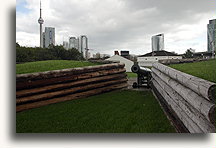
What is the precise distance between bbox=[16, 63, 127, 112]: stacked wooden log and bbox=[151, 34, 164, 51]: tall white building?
94.2 inches

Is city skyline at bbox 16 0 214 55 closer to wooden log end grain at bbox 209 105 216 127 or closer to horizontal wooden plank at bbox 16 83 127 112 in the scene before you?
horizontal wooden plank at bbox 16 83 127 112

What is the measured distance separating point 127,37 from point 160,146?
2995 mm

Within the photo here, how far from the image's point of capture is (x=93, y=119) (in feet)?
11.5

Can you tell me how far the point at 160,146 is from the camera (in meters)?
2.84

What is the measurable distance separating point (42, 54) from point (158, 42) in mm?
3774

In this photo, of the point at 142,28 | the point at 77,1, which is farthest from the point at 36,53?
the point at 142,28

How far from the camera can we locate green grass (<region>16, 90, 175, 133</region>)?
3.03 meters

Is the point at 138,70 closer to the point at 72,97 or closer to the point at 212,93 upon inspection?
the point at 72,97

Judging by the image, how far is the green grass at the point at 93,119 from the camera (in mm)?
3033

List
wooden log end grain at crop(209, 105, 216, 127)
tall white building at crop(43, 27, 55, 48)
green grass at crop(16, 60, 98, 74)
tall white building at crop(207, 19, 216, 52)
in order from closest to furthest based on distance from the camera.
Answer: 1. wooden log end grain at crop(209, 105, 216, 127)
2. tall white building at crop(207, 19, 216, 52)
3. green grass at crop(16, 60, 98, 74)
4. tall white building at crop(43, 27, 55, 48)

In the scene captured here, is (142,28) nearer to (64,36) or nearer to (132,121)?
(64,36)

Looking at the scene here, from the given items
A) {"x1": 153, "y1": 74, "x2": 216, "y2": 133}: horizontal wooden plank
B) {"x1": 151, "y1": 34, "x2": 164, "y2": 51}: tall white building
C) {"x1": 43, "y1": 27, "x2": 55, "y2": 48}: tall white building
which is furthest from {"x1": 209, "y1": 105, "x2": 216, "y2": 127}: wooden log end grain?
{"x1": 43, "y1": 27, "x2": 55, "y2": 48}: tall white building

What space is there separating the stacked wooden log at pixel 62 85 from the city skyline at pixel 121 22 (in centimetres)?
98

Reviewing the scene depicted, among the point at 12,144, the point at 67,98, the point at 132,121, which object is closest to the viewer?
the point at 12,144
